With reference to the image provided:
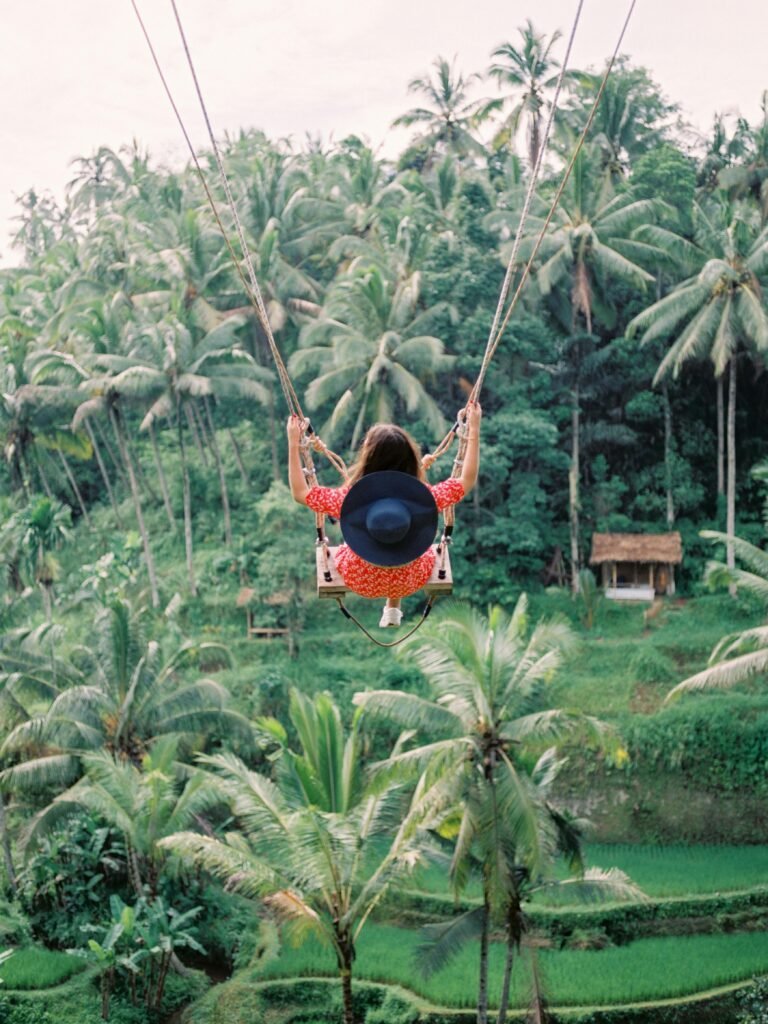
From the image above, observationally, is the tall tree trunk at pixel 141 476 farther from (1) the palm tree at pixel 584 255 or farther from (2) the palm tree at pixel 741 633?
(2) the palm tree at pixel 741 633

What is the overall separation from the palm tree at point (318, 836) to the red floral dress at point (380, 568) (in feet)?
23.0

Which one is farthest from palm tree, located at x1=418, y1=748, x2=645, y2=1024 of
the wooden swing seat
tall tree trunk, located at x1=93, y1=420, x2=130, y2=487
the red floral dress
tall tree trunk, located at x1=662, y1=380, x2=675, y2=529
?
tall tree trunk, located at x1=93, y1=420, x2=130, y2=487

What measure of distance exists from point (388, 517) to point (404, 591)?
2.69ft

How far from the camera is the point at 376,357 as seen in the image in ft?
79.2

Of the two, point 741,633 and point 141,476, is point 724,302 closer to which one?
point 741,633

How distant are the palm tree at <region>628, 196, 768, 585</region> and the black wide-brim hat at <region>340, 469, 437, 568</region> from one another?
1867cm

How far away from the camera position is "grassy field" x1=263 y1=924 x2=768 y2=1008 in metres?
15.6

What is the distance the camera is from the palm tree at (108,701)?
1678 centimetres

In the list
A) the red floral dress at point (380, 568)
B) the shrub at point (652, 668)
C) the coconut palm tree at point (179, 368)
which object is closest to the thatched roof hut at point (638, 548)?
the shrub at point (652, 668)

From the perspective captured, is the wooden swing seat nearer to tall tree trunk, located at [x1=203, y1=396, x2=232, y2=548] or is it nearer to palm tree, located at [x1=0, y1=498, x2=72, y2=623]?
palm tree, located at [x1=0, y1=498, x2=72, y2=623]

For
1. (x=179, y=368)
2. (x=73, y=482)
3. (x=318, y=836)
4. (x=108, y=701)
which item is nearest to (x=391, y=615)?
(x=318, y=836)

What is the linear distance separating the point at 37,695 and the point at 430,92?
75.8 feet

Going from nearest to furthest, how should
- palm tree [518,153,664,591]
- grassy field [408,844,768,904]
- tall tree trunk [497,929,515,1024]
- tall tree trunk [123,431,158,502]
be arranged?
1. tall tree trunk [497,929,515,1024]
2. grassy field [408,844,768,904]
3. palm tree [518,153,664,591]
4. tall tree trunk [123,431,158,502]

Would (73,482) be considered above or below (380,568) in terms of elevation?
above
